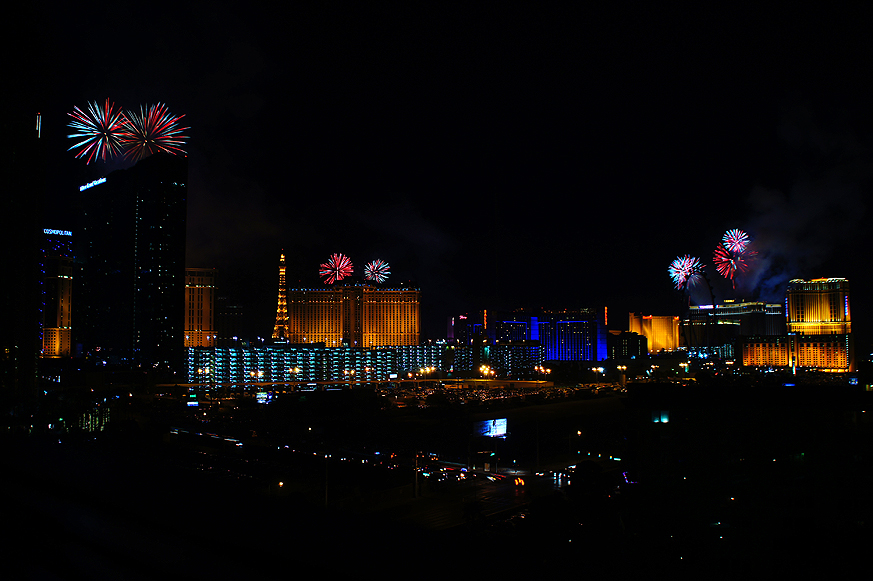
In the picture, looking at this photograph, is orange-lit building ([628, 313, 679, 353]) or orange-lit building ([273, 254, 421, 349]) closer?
orange-lit building ([273, 254, 421, 349])

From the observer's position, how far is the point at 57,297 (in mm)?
68375

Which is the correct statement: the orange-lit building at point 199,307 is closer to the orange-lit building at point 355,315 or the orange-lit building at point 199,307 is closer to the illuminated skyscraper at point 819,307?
the orange-lit building at point 355,315

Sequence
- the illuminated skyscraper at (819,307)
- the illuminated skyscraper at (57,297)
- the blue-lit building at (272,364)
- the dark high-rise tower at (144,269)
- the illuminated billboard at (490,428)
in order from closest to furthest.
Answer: the illuminated billboard at (490,428), the dark high-rise tower at (144,269), the blue-lit building at (272,364), the illuminated skyscraper at (57,297), the illuminated skyscraper at (819,307)

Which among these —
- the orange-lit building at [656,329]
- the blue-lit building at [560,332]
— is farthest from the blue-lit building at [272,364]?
the orange-lit building at [656,329]

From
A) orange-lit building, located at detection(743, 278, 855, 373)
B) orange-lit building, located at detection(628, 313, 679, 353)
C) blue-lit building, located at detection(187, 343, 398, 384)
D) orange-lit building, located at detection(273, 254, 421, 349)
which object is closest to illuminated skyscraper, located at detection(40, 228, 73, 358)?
blue-lit building, located at detection(187, 343, 398, 384)

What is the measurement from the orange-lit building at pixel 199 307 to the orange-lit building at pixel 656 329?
2696 inches

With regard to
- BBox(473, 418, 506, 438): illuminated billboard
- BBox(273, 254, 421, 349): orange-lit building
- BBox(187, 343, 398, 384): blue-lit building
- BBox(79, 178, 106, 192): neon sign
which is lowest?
BBox(473, 418, 506, 438): illuminated billboard

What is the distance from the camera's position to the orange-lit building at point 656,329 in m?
103

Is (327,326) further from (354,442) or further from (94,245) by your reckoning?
(354,442)

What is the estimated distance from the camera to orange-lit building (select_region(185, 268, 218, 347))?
68562 mm

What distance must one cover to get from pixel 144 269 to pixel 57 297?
18620mm

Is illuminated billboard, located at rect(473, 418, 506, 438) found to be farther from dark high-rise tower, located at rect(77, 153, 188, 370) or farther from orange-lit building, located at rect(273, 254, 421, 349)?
orange-lit building, located at rect(273, 254, 421, 349)

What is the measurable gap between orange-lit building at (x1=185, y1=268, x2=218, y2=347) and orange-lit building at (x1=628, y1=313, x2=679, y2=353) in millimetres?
68491

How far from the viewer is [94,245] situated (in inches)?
2660
